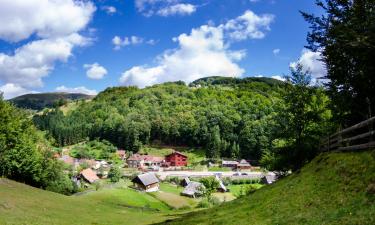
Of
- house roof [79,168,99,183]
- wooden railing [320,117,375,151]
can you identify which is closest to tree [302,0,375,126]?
wooden railing [320,117,375,151]

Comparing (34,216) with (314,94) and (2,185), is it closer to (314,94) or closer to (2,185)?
(2,185)

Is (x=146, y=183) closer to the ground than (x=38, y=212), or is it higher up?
closer to the ground

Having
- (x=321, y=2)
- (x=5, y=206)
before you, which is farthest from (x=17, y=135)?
(x=321, y=2)

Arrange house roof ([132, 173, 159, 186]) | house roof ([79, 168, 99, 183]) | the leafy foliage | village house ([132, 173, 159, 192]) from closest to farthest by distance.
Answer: the leafy foliage
village house ([132, 173, 159, 192])
house roof ([132, 173, 159, 186])
house roof ([79, 168, 99, 183])

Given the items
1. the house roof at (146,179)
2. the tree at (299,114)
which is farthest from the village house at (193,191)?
the tree at (299,114)

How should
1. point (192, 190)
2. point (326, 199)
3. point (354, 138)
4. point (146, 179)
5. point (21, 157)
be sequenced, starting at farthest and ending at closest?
1. point (192, 190)
2. point (146, 179)
3. point (21, 157)
4. point (354, 138)
5. point (326, 199)

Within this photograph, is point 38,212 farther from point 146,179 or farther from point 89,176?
point 89,176

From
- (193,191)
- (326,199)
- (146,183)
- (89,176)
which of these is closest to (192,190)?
(193,191)

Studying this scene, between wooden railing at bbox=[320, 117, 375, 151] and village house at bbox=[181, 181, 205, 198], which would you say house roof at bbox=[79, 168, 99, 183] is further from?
wooden railing at bbox=[320, 117, 375, 151]
